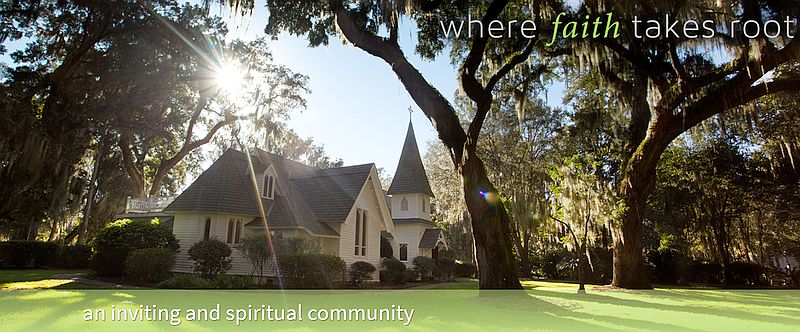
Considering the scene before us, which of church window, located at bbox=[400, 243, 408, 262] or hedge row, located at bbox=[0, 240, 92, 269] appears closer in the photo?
hedge row, located at bbox=[0, 240, 92, 269]

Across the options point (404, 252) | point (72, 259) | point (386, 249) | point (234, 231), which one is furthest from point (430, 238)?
point (72, 259)

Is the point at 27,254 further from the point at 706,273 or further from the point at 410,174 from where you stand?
the point at 706,273

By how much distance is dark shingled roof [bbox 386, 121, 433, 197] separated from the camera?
2855cm

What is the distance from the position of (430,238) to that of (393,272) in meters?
7.63

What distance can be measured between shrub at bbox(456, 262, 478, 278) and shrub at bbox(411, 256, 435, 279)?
4444mm

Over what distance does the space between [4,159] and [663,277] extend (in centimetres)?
3286

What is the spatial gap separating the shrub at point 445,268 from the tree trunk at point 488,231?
55.0ft

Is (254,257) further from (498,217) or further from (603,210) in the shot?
(603,210)

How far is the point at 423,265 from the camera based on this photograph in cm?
2453

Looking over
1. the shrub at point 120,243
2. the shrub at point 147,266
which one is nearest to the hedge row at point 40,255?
the shrub at point 120,243

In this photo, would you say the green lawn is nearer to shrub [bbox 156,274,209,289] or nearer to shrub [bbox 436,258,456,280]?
shrub [bbox 156,274,209,289]

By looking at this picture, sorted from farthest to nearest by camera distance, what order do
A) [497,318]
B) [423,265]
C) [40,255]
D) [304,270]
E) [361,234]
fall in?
1. [423,265]
2. [40,255]
3. [361,234]
4. [304,270]
5. [497,318]

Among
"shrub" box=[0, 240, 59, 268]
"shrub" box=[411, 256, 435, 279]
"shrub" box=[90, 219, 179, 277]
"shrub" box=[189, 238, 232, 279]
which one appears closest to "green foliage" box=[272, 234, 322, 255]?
"shrub" box=[189, 238, 232, 279]

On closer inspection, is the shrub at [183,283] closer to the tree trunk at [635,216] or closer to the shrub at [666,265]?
the tree trunk at [635,216]
